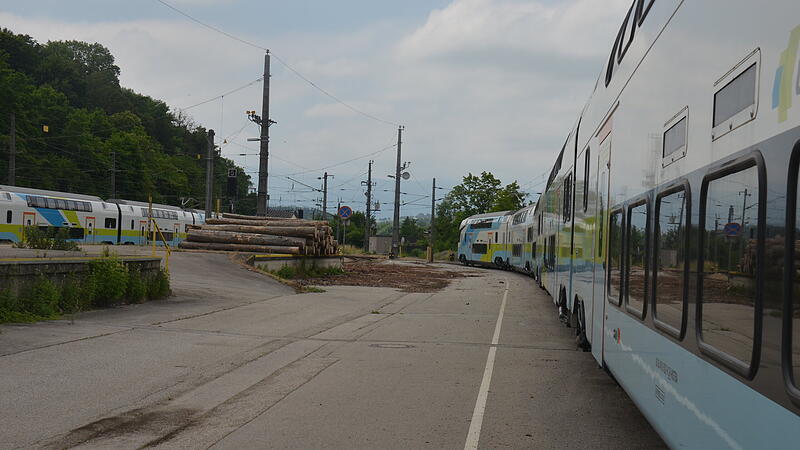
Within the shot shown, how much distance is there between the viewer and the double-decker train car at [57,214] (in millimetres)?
42281

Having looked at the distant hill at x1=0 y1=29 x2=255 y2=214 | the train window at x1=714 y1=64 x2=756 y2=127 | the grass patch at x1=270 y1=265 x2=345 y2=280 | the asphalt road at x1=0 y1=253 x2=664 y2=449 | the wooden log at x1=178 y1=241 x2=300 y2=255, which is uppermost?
the distant hill at x1=0 y1=29 x2=255 y2=214

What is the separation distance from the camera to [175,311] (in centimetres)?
1568

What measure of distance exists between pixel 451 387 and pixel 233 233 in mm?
21069

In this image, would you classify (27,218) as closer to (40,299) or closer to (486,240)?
(486,240)

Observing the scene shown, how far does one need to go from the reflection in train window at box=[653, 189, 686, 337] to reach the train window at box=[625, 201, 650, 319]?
417 mm

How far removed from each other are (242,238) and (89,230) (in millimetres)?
26695

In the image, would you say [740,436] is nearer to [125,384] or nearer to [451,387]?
[451,387]

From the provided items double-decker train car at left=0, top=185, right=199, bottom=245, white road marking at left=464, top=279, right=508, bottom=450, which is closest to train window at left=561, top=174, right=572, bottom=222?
white road marking at left=464, top=279, right=508, bottom=450

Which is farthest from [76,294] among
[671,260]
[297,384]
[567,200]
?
[671,260]

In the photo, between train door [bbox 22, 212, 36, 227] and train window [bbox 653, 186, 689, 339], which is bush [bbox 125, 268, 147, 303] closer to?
train window [bbox 653, 186, 689, 339]

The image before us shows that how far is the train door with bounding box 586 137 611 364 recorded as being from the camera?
795cm

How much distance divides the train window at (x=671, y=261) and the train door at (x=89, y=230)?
50.5 m

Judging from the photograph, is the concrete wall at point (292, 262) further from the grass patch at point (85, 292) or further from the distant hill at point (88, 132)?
the distant hill at point (88, 132)

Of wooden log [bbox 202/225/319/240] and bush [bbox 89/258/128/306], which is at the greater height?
wooden log [bbox 202/225/319/240]
